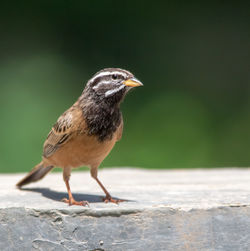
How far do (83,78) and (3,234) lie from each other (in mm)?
5595

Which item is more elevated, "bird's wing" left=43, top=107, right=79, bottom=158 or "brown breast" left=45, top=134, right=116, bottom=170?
"bird's wing" left=43, top=107, right=79, bottom=158

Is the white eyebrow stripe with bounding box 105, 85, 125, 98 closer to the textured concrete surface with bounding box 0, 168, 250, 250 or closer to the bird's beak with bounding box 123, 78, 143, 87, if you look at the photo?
the bird's beak with bounding box 123, 78, 143, 87

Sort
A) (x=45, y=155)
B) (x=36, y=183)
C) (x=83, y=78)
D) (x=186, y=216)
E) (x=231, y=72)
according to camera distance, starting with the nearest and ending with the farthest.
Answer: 1. (x=186, y=216)
2. (x=45, y=155)
3. (x=36, y=183)
4. (x=83, y=78)
5. (x=231, y=72)

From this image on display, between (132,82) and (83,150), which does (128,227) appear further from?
(132,82)

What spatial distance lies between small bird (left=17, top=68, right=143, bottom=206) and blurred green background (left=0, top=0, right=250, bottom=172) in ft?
11.4

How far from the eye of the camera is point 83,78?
11.1m

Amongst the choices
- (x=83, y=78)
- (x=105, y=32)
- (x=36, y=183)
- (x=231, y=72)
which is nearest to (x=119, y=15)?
(x=105, y=32)

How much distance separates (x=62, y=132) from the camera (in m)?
6.49

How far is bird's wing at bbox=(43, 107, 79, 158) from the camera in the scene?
20.9 feet

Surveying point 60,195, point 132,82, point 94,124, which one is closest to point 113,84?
point 132,82

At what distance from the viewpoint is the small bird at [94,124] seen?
6270mm

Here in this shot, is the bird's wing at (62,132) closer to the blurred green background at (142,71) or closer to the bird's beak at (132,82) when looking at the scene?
the bird's beak at (132,82)

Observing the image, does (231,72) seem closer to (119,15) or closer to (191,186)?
(119,15)

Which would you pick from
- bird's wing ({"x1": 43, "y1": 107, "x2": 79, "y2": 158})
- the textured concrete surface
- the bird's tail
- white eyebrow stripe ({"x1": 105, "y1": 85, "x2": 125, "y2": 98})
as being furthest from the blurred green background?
the textured concrete surface
